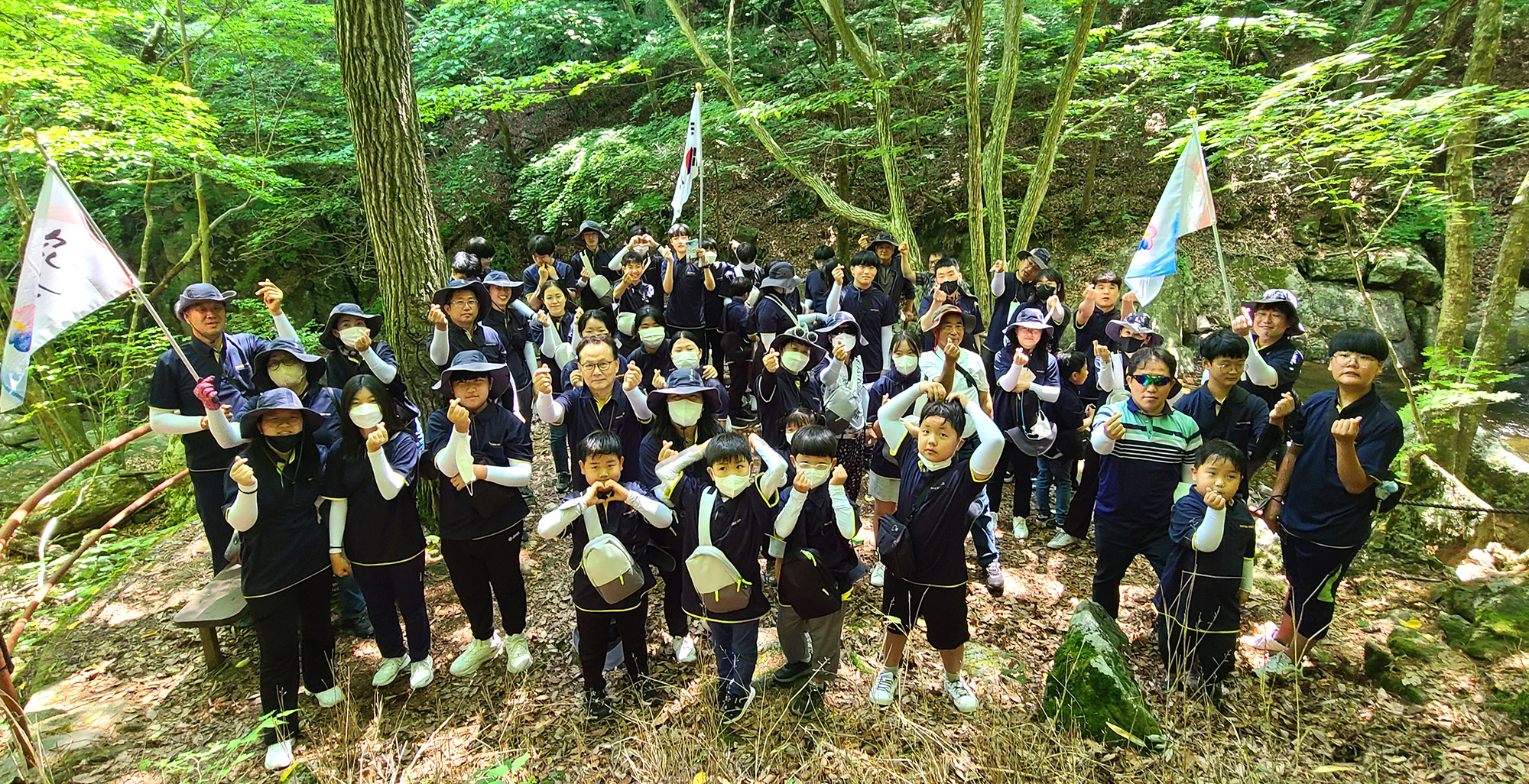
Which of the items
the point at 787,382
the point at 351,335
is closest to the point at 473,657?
the point at 351,335

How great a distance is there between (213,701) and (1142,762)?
553cm

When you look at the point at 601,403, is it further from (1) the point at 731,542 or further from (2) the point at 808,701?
(2) the point at 808,701

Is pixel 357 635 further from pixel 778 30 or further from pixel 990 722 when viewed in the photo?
pixel 778 30

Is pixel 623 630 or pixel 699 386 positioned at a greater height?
pixel 699 386

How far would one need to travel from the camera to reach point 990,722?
12.0 feet

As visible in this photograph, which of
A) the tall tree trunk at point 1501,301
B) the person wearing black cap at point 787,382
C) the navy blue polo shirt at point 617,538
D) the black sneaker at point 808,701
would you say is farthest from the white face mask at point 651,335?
the tall tree trunk at point 1501,301

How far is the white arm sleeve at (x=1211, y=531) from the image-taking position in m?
3.59

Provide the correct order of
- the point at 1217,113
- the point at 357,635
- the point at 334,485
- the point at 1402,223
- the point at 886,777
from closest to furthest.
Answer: the point at 886,777
the point at 334,485
the point at 357,635
the point at 1217,113
the point at 1402,223

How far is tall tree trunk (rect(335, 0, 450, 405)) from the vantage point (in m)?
5.17

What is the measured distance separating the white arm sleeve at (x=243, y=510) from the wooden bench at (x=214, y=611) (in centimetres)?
92

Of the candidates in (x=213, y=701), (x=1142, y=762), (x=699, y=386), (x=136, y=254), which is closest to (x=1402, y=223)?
(x=1142, y=762)

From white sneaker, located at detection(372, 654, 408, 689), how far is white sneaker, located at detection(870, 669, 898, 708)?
2.98 metres

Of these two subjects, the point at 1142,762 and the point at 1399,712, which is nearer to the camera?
the point at 1142,762

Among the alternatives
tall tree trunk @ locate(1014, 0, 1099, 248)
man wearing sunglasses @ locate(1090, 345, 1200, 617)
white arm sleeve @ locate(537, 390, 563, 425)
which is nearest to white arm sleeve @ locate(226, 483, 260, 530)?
white arm sleeve @ locate(537, 390, 563, 425)
